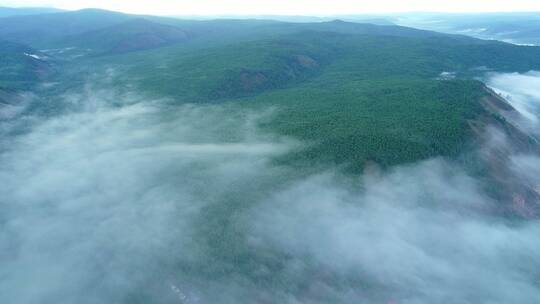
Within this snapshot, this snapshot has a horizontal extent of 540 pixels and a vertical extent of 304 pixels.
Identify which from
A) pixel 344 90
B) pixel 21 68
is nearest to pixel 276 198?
pixel 344 90

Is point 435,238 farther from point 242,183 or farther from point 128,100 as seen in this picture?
point 128,100

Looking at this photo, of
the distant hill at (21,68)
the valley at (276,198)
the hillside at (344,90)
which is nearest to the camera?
the valley at (276,198)

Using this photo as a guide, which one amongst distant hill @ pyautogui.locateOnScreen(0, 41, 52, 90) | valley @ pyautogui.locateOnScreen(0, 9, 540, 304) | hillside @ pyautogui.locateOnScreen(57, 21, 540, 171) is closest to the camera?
valley @ pyautogui.locateOnScreen(0, 9, 540, 304)

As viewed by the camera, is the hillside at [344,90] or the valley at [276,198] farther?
the hillside at [344,90]

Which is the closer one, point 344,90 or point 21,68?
point 344,90

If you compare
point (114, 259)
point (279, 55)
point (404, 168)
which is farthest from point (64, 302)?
point (279, 55)

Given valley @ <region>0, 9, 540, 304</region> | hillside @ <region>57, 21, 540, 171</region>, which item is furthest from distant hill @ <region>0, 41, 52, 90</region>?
valley @ <region>0, 9, 540, 304</region>

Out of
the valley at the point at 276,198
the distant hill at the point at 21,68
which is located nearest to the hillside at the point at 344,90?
the valley at the point at 276,198

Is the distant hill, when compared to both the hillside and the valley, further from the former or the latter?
the valley

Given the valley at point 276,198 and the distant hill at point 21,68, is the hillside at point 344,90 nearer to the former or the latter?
the valley at point 276,198

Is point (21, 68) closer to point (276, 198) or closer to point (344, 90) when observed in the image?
point (344, 90)

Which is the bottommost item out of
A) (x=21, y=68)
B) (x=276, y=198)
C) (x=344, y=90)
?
(x=276, y=198)
